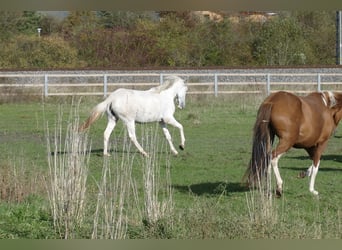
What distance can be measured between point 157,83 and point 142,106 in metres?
16.7

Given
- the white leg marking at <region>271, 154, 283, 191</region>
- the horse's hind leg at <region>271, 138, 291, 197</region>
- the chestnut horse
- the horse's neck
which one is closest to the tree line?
the horse's neck

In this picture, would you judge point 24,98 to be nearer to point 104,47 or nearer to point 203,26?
point 104,47

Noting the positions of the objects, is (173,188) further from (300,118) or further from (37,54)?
(37,54)

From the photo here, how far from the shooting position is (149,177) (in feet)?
19.2

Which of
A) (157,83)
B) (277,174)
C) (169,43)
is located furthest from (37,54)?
(277,174)

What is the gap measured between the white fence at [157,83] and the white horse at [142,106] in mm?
13176

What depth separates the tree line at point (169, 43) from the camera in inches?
1496

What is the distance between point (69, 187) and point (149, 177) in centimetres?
67

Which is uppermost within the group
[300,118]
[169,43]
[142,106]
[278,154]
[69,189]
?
[169,43]

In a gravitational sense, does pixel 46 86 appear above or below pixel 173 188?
above

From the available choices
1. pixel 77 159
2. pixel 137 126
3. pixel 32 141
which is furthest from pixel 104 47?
pixel 77 159

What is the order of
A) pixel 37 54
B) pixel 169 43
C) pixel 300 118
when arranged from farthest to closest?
pixel 37 54
pixel 169 43
pixel 300 118

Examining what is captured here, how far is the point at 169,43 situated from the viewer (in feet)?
127

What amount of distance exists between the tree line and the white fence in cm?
431
